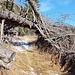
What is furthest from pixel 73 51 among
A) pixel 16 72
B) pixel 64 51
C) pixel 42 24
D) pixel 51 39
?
pixel 16 72

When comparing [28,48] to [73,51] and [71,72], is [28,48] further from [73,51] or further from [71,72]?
[71,72]

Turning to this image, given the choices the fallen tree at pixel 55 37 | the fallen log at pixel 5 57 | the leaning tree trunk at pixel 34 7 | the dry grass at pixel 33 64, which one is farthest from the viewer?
the leaning tree trunk at pixel 34 7

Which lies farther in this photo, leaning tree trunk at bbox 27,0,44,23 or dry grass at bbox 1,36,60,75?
leaning tree trunk at bbox 27,0,44,23

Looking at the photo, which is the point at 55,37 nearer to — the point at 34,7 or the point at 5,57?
the point at 34,7

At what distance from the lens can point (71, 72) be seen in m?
7.23

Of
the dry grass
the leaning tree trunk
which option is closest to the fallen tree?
the leaning tree trunk

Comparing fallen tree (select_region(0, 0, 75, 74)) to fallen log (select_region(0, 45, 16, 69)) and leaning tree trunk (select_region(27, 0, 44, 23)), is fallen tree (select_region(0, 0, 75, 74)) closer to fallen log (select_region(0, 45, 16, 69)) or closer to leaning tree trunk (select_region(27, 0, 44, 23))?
leaning tree trunk (select_region(27, 0, 44, 23))

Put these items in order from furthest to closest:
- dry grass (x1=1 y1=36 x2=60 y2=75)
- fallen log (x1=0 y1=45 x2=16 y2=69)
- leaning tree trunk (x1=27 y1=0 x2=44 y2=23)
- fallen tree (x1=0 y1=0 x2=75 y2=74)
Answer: leaning tree trunk (x1=27 y1=0 x2=44 y2=23), fallen tree (x1=0 y1=0 x2=75 y2=74), dry grass (x1=1 y1=36 x2=60 y2=75), fallen log (x1=0 y1=45 x2=16 y2=69)

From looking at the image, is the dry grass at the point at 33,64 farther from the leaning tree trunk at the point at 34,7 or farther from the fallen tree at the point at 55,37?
the leaning tree trunk at the point at 34,7

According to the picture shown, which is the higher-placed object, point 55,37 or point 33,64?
point 55,37

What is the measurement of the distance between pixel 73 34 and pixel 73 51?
0.93 meters

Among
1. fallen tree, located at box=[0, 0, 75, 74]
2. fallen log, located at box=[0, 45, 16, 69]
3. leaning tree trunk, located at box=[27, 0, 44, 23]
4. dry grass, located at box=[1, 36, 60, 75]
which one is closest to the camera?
fallen log, located at box=[0, 45, 16, 69]

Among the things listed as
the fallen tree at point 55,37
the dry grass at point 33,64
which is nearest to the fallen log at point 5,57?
the dry grass at point 33,64

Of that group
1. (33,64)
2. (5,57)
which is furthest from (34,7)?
(5,57)
